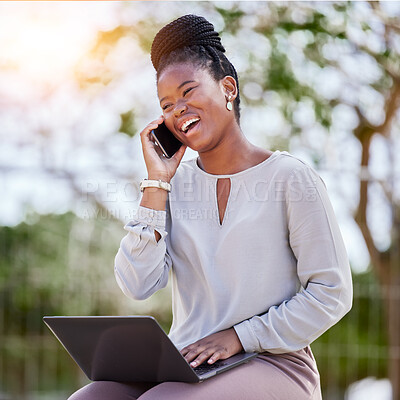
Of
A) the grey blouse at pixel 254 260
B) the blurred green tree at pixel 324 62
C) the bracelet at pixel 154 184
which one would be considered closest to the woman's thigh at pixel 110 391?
the grey blouse at pixel 254 260

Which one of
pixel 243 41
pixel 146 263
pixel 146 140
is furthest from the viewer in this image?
pixel 243 41

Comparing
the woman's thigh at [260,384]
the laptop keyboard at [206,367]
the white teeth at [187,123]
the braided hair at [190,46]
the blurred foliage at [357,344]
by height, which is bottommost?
the blurred foliage at [357,344]

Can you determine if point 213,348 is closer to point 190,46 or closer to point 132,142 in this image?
point 190,46

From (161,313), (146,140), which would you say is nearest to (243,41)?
(161,313)

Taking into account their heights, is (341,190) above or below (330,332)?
above

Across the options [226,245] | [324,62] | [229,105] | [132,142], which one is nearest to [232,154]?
[229,105]

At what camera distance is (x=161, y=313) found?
4.54m

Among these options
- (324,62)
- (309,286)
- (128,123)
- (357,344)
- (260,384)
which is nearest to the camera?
(260,384)

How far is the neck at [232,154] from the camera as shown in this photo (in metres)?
1.76

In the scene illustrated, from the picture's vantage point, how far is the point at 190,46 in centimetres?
173

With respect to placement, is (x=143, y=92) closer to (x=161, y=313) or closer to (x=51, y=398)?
(x=161, y=313)

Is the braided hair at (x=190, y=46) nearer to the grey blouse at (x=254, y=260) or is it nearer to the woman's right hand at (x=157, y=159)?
the woman's right hand at (x=157, y=159)

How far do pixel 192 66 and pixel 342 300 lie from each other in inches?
27.5

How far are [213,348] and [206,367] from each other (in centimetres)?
6
